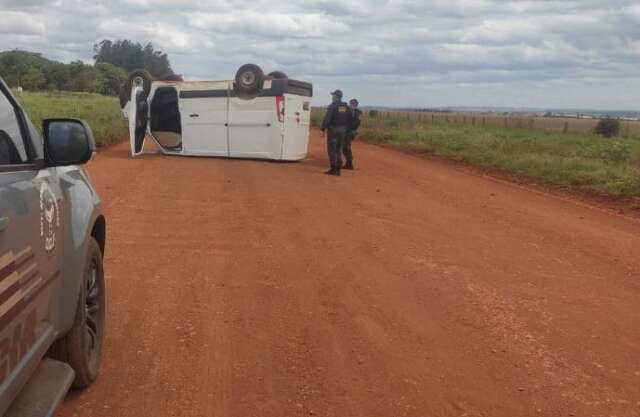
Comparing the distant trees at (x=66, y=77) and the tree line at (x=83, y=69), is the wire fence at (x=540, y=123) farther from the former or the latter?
the distant trees at (x=66, y=77)

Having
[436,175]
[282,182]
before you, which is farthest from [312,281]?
[436,175]

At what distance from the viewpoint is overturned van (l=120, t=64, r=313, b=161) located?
1567 cm

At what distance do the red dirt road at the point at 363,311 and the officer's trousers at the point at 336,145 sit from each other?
4424 millimetres

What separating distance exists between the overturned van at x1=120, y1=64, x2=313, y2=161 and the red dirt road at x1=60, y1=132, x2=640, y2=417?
20.2 ft

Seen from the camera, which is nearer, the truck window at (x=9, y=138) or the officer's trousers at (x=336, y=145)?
the truck window at (x=9, y=138)

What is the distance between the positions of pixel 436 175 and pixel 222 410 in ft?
39.4

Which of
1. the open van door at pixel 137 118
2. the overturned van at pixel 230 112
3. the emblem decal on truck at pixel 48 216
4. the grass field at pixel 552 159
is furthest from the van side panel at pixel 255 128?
the emblem decal on truck at pixel 48 216

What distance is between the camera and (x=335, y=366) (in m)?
4.08

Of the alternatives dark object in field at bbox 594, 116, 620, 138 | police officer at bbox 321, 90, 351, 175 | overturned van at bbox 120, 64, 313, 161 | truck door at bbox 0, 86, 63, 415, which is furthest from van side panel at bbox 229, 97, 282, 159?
dark object in field at bbox 594, 116, 620, 138

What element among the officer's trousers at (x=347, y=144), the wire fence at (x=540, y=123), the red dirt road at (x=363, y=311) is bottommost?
the wire fence at (x=540, y=123)

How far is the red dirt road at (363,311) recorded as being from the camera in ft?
12.2

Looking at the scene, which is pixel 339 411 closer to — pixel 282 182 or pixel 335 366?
pixel 335 366

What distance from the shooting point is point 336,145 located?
1448cm

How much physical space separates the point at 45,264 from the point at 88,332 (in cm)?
99
